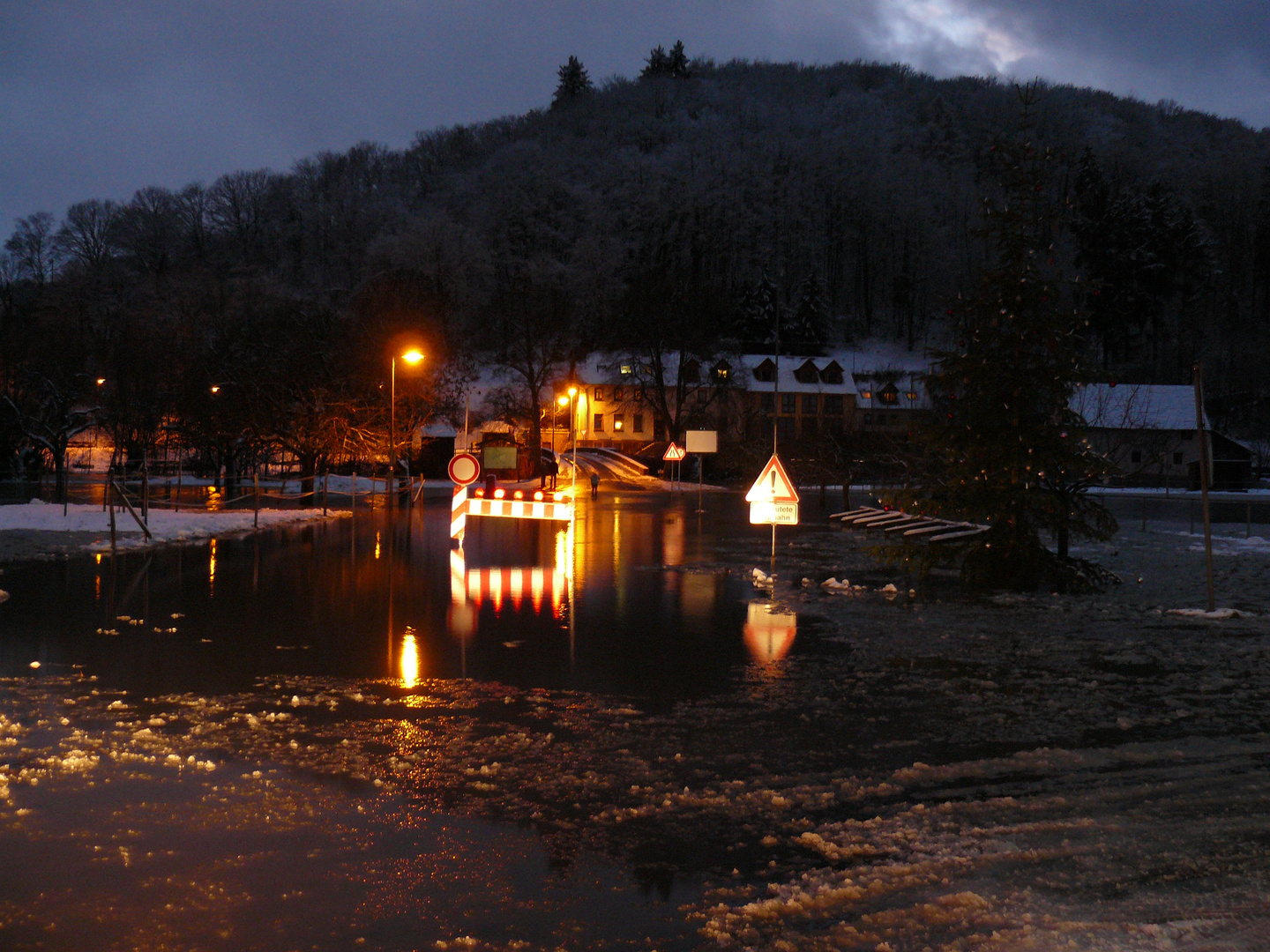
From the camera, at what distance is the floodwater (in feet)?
14.8

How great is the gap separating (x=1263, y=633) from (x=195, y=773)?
11066 millimetres

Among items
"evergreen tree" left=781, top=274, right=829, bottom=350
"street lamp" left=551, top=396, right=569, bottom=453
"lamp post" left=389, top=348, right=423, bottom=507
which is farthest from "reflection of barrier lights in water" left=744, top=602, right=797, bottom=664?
"evergreen tree" left=781, top=274, right=829, bottom=350

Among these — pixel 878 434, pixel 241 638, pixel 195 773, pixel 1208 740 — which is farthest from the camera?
pixel 878 434

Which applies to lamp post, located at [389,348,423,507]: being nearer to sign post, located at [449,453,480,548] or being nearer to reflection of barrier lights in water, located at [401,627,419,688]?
sign post, located at [449,453,480,548]

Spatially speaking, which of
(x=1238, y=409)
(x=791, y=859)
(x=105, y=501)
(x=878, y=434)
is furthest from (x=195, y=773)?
(x=1238, y=409)

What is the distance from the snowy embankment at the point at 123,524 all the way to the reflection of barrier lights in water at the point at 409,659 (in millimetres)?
Result: 11483

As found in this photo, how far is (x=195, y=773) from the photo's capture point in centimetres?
644

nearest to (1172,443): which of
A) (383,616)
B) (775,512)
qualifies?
(775,512)

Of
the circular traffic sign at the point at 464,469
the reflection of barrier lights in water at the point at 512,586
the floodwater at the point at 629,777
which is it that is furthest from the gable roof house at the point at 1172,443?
the floodwater at the point at 629,777

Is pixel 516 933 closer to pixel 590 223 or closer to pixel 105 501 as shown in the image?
pixel 105 501

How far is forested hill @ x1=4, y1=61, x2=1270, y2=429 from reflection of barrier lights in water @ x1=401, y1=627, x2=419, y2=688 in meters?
50.5

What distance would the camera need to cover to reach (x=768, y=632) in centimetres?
1203

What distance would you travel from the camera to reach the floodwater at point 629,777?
14.8 feet

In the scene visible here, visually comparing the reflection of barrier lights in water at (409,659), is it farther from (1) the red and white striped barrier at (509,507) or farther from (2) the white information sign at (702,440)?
(2) the white information sign at (702,440)
